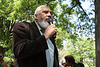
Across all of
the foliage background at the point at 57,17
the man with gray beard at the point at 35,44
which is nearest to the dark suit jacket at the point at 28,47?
the man with gray beard at the point at 35,44

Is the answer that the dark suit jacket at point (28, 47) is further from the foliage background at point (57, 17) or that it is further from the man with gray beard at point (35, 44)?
the foliage background at point (57, 17)

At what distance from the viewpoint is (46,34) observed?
205 cm

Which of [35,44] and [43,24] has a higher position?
[43,24]

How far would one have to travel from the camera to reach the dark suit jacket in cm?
196

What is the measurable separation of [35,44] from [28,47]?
9cm

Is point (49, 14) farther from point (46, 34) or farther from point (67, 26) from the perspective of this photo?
point (67, 26)

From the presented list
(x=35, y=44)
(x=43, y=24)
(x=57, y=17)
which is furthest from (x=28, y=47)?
(x=57, y=17)

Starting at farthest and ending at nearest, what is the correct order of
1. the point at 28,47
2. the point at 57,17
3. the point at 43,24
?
the point at 57,17
the point at 43,24
the point at 28,47

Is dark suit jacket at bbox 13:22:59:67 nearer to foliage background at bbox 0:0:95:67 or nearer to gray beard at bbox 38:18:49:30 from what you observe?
gray beard at bbox 38:18:49:30

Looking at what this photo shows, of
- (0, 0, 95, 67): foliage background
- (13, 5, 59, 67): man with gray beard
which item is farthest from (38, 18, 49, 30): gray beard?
(0, 0, 95, 67): foliage background

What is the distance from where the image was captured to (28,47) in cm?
196

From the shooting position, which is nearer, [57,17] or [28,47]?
[28,47]

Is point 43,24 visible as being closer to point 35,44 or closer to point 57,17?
point 35,44

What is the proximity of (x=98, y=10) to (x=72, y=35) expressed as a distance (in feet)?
35.5
